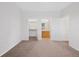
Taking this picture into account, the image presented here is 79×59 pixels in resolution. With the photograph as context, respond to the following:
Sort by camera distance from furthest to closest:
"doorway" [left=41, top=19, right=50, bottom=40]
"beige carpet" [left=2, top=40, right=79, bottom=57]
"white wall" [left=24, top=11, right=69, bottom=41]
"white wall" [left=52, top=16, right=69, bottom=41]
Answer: "doorway" [left=41, top=19, right=50, bottom=40], "white wall" [left=24, top=11, right=69, bottom=41], "white wall" [left=52, top=16, right=69, bottom=41], "beige carpet" [left=2, top=40, right=79, bottom=57]

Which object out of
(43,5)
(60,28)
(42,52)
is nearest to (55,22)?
(60,28)

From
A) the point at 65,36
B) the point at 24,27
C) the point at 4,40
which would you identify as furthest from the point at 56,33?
the point at 4,40

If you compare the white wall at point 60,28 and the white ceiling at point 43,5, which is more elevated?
the white ceiling at point 43,5

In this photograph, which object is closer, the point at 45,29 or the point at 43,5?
the point at 43,5

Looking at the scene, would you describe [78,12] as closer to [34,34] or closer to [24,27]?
[24,27]

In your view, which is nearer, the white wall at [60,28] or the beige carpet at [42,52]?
the beige carpet at [42,52]

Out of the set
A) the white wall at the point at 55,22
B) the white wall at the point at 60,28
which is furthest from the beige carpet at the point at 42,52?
the white wall at the point at 55,22

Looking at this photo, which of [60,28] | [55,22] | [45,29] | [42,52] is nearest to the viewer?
[42,52]

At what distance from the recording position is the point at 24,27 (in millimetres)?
9406

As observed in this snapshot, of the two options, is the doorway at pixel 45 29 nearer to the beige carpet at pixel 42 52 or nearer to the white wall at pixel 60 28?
the white wall at pixel 60 28

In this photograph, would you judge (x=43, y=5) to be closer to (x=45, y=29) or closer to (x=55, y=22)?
(x=55, y=22)

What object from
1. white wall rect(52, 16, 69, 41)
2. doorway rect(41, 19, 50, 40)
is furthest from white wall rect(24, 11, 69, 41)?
doorway rect(41, 19, 50, 40)

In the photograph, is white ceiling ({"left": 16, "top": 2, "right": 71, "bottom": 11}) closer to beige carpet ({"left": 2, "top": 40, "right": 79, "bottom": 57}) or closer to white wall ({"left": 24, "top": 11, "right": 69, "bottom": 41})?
white wall ({"left": 24, "top": 11, "right": 69, "bottom": 41})

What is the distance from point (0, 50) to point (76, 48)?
329 cm
